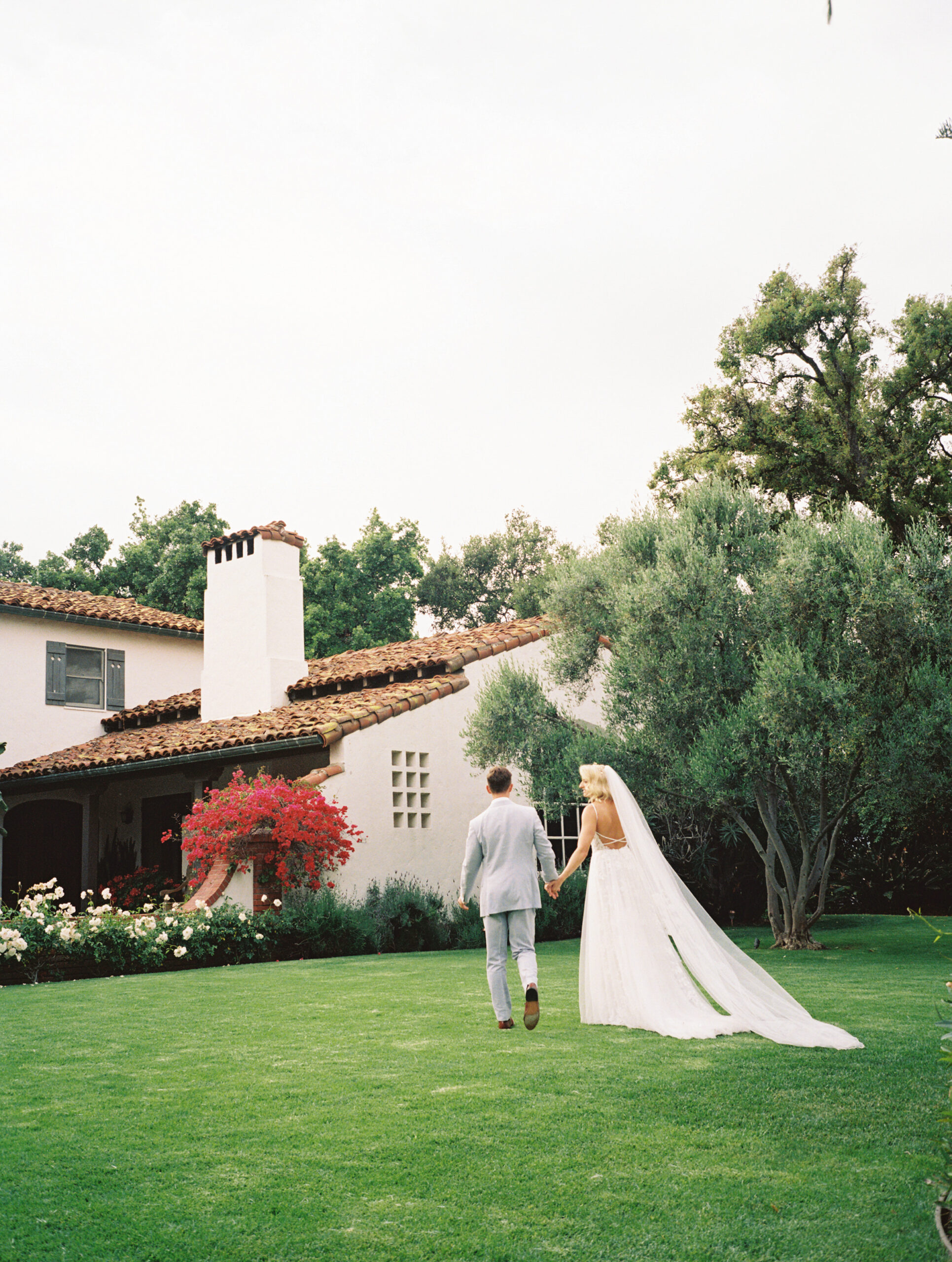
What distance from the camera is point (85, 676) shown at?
22797 millimetres

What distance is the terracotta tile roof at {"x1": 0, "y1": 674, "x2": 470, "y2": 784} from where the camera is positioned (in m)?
16.0

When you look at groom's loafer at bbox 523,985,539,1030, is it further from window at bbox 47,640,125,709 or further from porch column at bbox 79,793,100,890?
window at bbox 47,640,125,709

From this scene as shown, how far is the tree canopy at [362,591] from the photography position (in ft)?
127

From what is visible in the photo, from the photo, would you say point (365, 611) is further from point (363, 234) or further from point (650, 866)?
point (650, 866)

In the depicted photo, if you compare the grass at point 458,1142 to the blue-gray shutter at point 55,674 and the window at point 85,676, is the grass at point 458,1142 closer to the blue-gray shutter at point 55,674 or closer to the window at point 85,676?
the blue-gray shutter at point 55,674

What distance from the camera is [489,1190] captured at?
12.7 feet

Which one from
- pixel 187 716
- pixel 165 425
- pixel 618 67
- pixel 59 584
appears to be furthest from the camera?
pixel 59 584

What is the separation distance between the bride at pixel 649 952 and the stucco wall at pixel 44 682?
1653 cm

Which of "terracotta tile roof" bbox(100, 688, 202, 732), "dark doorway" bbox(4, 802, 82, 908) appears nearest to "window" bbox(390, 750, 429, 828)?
"terracotta tile roof" bbox(100, 688, 202, 732)

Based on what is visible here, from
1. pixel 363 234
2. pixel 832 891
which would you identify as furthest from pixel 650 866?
pixel 832 891

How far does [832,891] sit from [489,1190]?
62.7ft

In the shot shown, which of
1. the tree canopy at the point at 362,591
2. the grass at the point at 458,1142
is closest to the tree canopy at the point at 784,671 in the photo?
the grass at the point at 458,1142

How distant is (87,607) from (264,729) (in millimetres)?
8195

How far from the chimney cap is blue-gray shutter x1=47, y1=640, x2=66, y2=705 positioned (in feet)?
14.2
